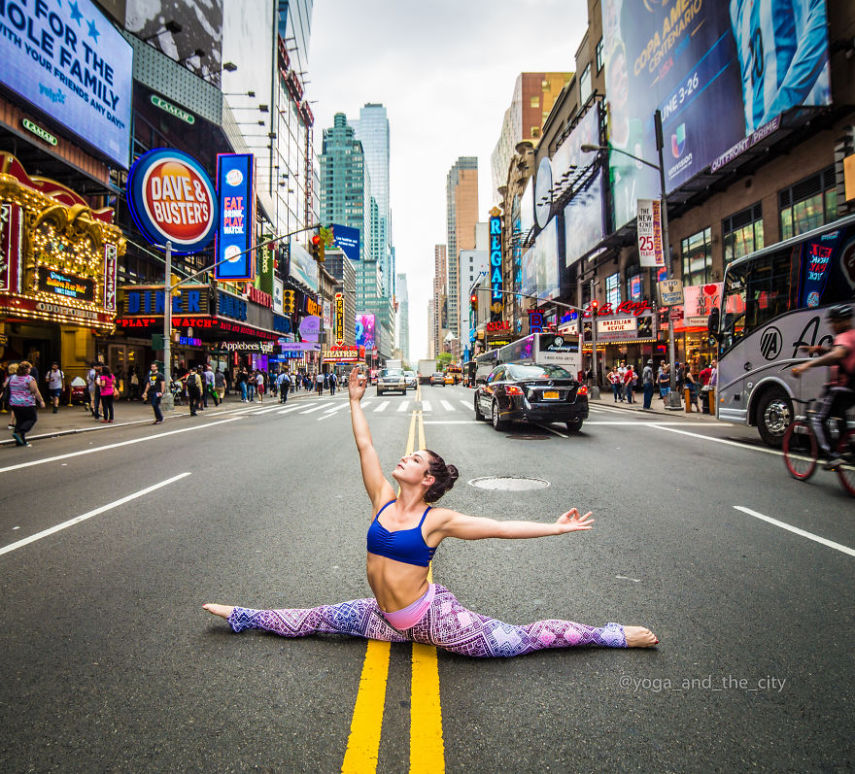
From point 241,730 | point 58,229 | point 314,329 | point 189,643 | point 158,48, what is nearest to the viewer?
point 241,730

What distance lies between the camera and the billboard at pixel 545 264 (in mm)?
52906

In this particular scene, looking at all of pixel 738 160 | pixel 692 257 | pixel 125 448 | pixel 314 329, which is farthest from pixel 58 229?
pixel 314 329

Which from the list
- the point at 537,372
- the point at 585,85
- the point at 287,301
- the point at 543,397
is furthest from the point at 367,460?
the point at 287,301

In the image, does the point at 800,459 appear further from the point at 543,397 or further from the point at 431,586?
the point at 431,586

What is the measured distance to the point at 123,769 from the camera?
189 cm

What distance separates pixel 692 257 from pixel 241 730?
32.0 meters

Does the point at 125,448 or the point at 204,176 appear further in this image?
the point at 204,176

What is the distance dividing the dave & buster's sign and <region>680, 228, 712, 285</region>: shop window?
1126 inches

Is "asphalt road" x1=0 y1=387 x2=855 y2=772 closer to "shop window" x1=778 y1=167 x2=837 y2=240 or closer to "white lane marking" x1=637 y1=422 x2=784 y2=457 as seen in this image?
"white lane marking" x1=637 y1=422 x2=784 y2=457

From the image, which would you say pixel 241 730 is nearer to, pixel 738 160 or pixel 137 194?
pixel 738 160

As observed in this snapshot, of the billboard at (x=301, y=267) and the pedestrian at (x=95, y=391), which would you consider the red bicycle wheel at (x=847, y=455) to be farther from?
the billboard at (x=301, y=267)

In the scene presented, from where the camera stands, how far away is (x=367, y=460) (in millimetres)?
3047

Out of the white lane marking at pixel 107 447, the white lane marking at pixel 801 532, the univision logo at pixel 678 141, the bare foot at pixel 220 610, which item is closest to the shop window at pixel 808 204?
the univision logo at pixel 678 141

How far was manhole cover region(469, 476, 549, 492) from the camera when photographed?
21.8 ft
